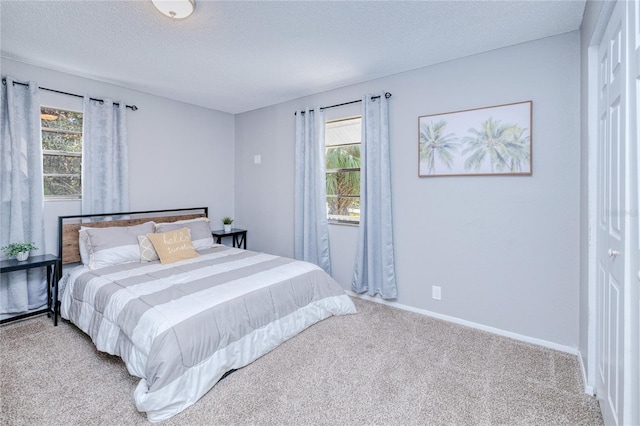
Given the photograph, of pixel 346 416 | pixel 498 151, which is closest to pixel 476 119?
pixel 498 151

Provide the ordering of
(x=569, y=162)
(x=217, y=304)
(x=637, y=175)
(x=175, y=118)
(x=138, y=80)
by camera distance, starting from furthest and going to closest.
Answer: (x=175, y=118), (x=138, y=80), (x=569, y=162), (x=217, y=304), (x=637, y=175)

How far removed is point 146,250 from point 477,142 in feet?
10.6

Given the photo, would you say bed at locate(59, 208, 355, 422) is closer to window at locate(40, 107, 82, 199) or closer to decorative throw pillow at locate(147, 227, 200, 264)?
decorative throw pillow at locate(147, 227, 200, 264)

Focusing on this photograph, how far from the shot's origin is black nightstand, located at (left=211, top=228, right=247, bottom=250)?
A: 4.23 meters

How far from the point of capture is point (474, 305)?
2.79m

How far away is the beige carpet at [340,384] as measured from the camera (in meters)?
1.69

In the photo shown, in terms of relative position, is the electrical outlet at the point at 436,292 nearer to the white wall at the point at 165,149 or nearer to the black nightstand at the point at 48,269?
the white wall at the point at 165,149

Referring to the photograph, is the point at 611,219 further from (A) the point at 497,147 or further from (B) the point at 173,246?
(B) the point at 173,246

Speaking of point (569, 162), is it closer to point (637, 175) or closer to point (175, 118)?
point (637, 175)

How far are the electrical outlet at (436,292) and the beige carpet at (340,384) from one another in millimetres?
401

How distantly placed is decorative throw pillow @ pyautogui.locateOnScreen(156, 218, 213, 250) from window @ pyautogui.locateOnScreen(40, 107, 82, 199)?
932 mm

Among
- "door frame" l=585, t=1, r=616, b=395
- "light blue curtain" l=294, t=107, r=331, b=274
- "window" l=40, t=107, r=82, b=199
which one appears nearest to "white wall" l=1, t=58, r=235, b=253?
"window" l=40, t=107, r=82, b=199

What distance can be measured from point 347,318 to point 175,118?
327 cm

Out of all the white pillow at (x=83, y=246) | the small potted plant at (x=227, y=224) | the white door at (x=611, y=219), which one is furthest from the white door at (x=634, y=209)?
the small potted plant at (x=227, y=224)
